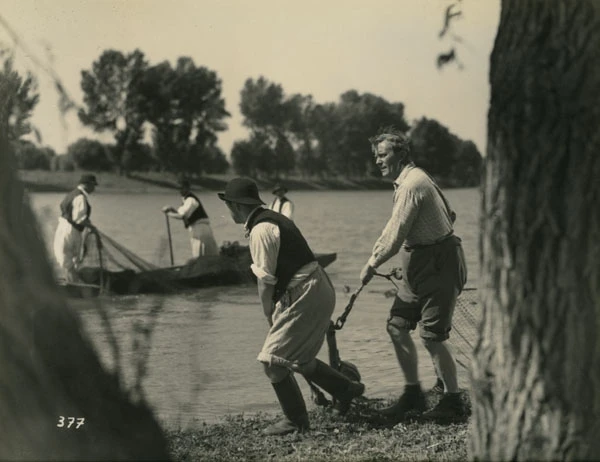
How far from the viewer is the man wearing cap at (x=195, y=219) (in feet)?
53.7

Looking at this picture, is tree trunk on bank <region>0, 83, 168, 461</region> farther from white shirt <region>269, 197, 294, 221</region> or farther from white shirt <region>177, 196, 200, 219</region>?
white shirt <region>269, 197, 294, 221</region>

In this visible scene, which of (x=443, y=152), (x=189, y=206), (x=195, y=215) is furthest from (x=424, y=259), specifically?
(x=443, y=152)

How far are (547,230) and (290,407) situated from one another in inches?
129

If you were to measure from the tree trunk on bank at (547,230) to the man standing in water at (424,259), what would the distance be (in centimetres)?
300

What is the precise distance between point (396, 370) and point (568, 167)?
6729mm

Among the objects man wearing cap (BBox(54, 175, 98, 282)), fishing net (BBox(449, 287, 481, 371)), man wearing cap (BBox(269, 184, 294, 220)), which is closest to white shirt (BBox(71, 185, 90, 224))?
man wearing cap (BBox(54, 175, 98, 282))

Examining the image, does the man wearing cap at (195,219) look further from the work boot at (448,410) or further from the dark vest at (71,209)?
the work boot at (448,410)

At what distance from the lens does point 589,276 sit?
3.36 m

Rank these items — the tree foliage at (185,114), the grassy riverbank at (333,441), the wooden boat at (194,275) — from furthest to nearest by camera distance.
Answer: the tree foliage at (185,114) < the wooden boat at (194,275) < the grassy riverbank at (333,441)

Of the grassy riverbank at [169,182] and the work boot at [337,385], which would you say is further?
the grassy riverbank at [169,182]

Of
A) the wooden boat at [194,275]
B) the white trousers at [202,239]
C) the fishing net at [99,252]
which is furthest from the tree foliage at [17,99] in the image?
the white trousers at [202,239]

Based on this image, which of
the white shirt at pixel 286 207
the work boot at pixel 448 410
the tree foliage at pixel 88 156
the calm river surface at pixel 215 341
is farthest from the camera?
the tree foliage at pixel 88 156

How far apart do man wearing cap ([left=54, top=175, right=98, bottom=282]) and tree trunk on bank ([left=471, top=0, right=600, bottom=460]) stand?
11742 millimetres

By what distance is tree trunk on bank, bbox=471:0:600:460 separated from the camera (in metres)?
3.35
